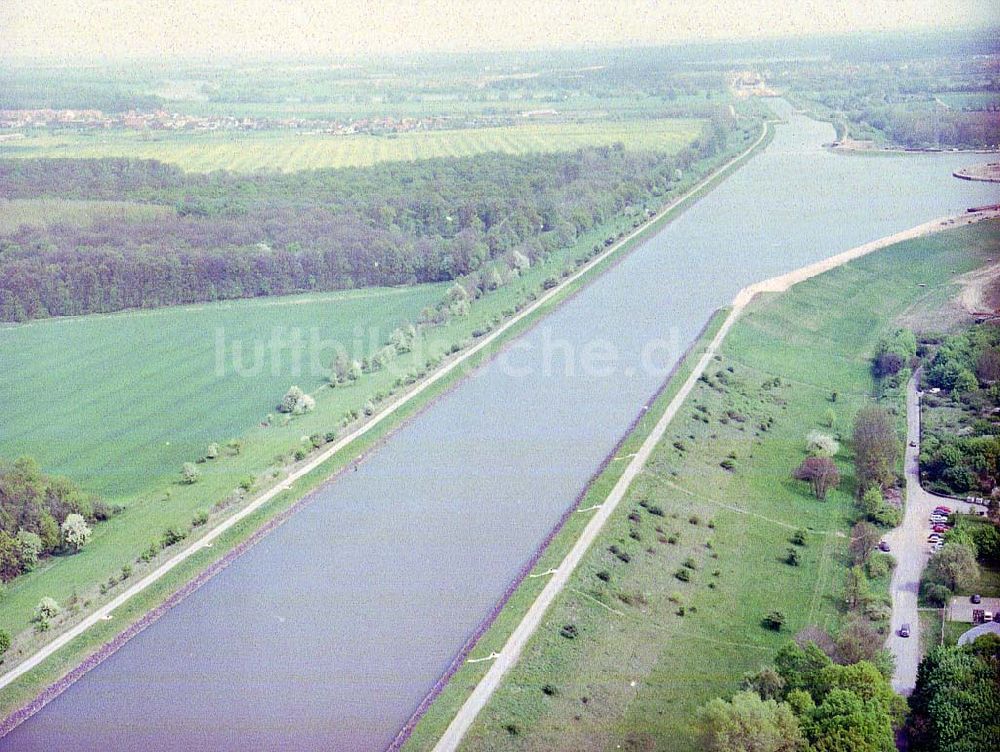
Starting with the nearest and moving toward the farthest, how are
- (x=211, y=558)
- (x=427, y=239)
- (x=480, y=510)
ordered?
(x=211, y=558), (x=480, y=510), (x=427, y=239)

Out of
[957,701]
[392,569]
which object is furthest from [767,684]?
[392,569]

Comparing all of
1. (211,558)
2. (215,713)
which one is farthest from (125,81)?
(215,713)

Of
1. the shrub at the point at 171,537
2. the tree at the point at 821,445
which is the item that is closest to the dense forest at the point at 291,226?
the shrub at the point at 171,537

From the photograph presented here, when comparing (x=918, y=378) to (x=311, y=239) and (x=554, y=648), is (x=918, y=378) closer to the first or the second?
(x=554, y=648)

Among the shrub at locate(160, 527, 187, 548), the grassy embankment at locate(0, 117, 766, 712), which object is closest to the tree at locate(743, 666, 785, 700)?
the grassy embankment at locate(0, 117, 766, 712)

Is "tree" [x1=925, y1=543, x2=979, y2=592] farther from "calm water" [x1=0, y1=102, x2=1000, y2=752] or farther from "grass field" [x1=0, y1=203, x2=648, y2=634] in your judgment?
"grass field" [x1=0, y1=203, x2=648, y2=634]

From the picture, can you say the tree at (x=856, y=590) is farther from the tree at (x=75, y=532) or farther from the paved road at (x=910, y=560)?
the tree at (x=75, y=532)

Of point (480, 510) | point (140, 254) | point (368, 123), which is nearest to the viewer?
point (480, 510)
